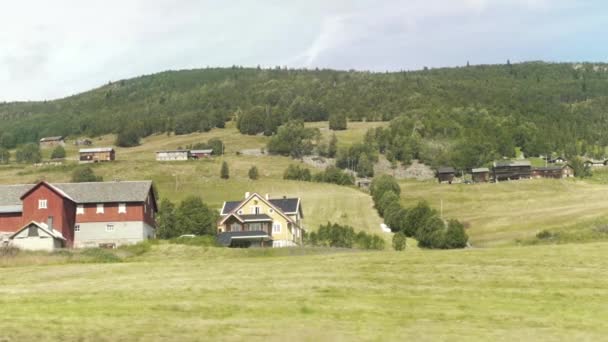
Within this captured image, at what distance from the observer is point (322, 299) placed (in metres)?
29.0

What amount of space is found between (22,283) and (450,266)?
792 inches

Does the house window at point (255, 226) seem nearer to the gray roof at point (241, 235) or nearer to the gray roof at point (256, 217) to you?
the gray roof at point (256, 217)

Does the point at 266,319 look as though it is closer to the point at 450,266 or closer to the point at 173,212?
the point at 450,266

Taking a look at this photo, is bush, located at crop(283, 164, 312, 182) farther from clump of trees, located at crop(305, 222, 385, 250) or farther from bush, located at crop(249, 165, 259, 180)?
clump of trees, located at crop(305, 222, 385, 250)

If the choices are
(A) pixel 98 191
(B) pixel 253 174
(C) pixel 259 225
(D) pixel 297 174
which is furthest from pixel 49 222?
(D) pixel 297 174

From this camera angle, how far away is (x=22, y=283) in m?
34.8

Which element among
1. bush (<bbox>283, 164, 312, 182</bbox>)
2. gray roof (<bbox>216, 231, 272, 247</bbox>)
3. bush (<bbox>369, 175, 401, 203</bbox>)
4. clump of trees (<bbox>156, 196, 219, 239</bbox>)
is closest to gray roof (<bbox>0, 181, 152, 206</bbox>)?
clump of trees (<bbox>156, 196, 219, 239</bbox>)

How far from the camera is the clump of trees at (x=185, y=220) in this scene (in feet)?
309

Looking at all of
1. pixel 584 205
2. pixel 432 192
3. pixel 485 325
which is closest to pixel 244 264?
pixel 485 325

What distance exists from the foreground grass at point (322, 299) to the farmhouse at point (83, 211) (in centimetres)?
3920

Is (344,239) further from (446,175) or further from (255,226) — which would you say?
(446,175)

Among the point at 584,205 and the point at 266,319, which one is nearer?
the point at 266,319

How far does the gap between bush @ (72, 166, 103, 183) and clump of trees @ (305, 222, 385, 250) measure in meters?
79.9

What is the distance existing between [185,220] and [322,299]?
6819 centimetres
